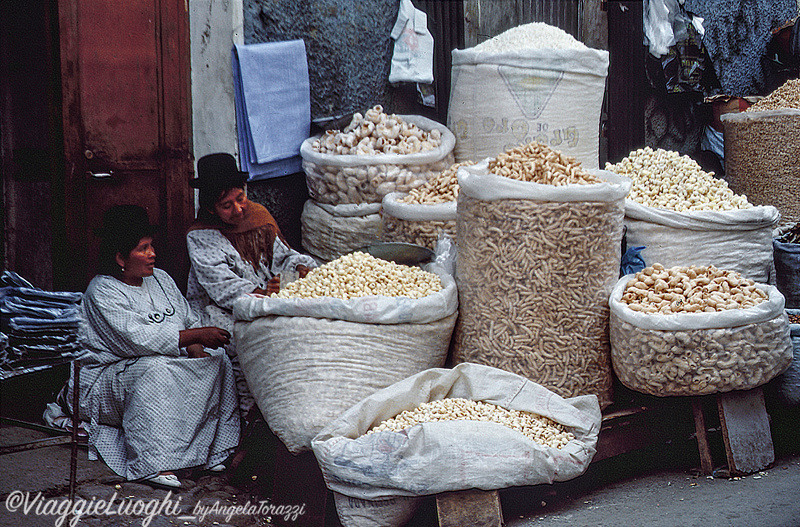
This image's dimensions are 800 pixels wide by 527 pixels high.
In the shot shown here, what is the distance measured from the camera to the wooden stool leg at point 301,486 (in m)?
2.97

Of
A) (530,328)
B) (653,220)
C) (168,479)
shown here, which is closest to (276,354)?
(168,479)

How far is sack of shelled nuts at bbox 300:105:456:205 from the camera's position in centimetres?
412

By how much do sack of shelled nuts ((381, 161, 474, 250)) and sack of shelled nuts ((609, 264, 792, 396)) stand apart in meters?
0.87

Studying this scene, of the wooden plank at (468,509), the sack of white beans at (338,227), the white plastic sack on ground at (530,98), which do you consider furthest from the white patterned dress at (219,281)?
the white plastic sack on ground at (530,98)

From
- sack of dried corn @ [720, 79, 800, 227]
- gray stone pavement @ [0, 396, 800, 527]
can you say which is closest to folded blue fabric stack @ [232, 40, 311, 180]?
gray stone pavement @ [0, 396, 800, 527]

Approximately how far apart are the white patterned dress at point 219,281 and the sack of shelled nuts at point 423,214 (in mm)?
675

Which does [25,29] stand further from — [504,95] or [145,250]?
[504,95]

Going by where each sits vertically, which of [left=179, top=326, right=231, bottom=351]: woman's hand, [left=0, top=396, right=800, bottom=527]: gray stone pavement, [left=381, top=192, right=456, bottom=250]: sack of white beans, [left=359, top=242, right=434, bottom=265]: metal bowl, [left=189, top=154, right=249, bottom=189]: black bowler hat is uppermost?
[left=189, top=154, right=249, bottom=189]: black bowler hat

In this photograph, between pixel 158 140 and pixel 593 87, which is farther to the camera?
pixel 593 87

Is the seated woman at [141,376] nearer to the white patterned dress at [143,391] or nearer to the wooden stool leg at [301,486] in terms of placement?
the white patterned dress at [143,391]

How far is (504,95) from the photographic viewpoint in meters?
4.28

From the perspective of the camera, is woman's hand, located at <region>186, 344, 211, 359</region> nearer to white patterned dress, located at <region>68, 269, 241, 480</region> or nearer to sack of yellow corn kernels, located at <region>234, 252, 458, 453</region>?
white patterned dress, located at <region>68, 269, 241, 480</region>

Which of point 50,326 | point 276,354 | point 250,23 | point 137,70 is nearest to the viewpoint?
point 50,326

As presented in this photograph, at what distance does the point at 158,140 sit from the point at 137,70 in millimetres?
336
